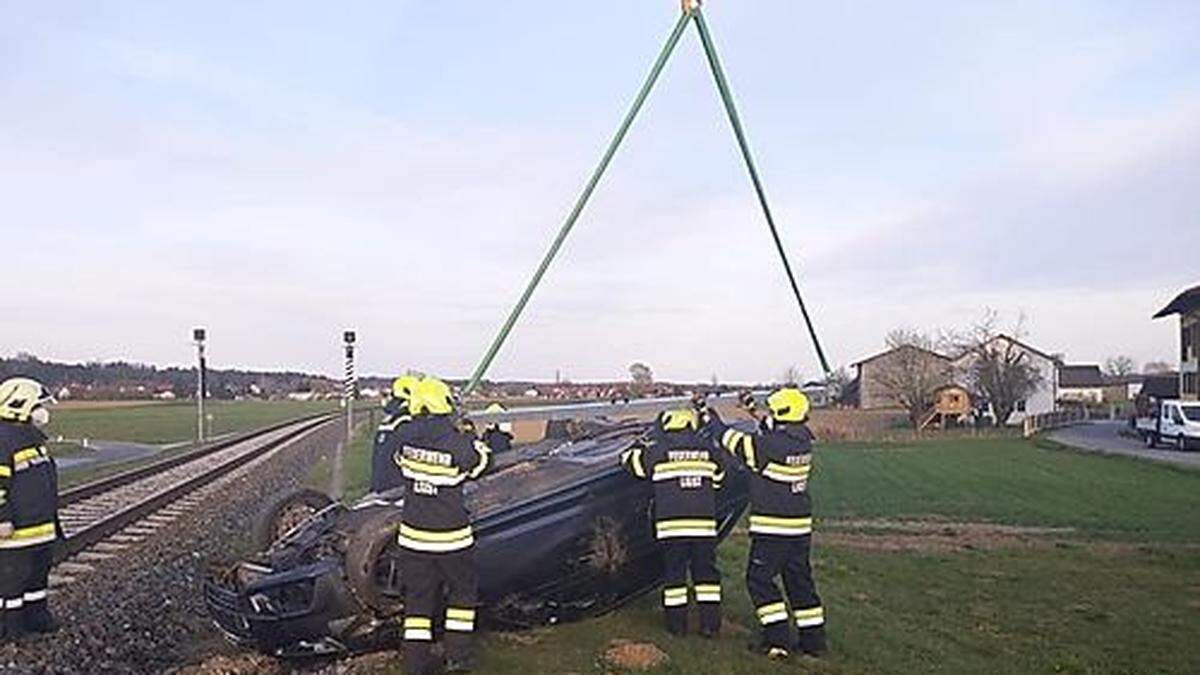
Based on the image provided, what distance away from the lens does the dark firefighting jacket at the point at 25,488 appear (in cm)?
858

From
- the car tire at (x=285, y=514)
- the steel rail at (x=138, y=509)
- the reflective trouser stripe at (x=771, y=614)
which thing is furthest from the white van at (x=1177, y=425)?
the car tire at (x=285, y=514)

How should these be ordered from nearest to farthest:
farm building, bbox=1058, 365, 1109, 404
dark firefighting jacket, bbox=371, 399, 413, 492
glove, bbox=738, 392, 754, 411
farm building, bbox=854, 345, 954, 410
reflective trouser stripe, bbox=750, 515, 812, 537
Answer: reflective trouser stripe, bbox=750, 515, 812, 537
glove, bbox=738, 392, 754, 411
dark firefighting jacket, bbox=371, 399, 413, 492
farm building, bbox=854, 345, 954, 410
farm building, bbox=1058, 365, 1109, 404

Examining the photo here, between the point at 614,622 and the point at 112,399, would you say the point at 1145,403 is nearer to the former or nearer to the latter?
the point at 614,622

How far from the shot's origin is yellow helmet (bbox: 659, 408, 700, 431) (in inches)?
329

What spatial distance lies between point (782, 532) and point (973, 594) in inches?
155

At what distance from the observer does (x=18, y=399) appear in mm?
8766

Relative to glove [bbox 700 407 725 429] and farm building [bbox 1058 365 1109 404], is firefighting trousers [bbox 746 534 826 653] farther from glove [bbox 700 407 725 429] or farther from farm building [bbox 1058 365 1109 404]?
farm building [bbox 1058 365 1109 404]

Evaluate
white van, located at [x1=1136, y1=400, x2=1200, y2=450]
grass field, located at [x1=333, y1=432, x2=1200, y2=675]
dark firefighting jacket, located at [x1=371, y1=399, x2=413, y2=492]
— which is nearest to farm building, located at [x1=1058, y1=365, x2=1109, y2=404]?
white van, located at [x1=1136, y1=400, x2=1200, y2=450]

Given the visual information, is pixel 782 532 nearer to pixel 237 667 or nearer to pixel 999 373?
pixel 237 667

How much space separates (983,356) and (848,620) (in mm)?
64892

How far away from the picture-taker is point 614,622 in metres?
8.50

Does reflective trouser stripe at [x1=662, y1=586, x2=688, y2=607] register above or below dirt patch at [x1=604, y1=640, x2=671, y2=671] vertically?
above

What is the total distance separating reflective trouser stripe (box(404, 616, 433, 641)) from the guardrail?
5162 centimetres

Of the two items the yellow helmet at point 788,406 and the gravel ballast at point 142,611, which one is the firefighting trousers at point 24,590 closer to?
the gravel ballast at point 142,611
